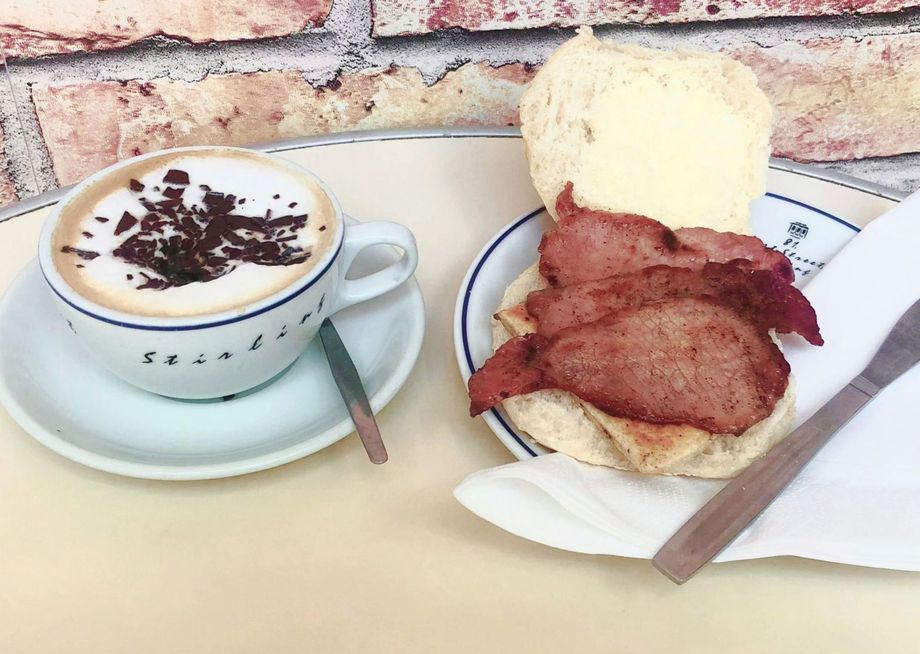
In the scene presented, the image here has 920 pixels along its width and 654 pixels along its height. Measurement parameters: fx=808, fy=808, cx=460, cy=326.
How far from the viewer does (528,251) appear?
89 centimetres

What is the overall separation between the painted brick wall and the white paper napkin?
25.9 inches

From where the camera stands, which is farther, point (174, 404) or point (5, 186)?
point (5, 186)

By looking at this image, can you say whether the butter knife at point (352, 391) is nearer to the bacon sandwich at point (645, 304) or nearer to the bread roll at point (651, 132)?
the bacon sandwich at point (645, 304)

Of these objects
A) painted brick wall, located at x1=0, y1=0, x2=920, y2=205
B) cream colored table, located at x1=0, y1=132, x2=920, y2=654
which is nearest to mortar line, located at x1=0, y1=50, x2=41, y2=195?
painted brick wall, located at x1=0, y1=0, x2=920, y2=205

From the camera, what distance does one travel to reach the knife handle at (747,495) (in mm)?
591

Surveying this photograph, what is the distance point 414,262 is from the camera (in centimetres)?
78

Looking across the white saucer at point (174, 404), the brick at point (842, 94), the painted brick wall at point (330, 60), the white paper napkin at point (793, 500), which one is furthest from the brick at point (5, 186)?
the brick at point (842, 94)

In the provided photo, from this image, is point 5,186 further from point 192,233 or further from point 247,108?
point 192,233

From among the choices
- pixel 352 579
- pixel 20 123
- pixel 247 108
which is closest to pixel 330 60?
pixel 247 108

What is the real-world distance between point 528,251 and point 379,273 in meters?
0.18

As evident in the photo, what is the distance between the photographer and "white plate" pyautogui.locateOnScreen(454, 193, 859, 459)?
0.77m

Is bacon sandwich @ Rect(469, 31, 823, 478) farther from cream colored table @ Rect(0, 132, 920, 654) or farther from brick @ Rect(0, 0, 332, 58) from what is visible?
brick @ Rect(0, 0, 332, 58)

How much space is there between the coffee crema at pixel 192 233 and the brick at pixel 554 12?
17.7 inches

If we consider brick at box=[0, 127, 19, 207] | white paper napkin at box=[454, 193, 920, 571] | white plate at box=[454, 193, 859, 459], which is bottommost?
brick at box=[0, 127, 19, 207]
